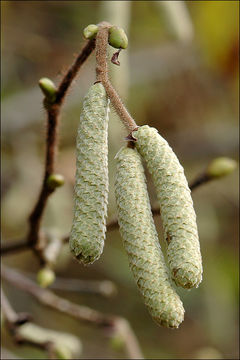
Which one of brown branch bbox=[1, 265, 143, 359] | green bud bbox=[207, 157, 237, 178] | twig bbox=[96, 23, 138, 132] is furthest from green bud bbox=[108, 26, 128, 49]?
brown branch bbox=[1, 265, 143, 359]

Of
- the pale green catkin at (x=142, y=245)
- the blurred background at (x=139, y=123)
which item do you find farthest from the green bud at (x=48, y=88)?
the blurred background at (x=139, y=123)

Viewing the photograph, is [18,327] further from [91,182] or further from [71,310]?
[91,182]

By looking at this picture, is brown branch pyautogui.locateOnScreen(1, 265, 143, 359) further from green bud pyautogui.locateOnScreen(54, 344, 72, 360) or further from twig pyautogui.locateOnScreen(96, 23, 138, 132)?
twig pyautogui.locateOnScreen(96, 23, 138, 132)

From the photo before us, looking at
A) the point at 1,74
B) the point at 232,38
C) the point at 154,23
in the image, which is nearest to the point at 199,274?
the point at 232,38

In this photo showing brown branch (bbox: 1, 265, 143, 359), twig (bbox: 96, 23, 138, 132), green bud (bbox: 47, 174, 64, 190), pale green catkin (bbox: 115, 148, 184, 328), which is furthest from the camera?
brown branch (bbox: 1, 265, 143, 359)

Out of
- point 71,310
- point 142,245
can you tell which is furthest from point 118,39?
point 71,310

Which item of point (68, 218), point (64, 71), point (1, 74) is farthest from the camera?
point (1, 74)

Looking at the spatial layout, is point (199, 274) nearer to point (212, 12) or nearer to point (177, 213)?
point (177, 213)
